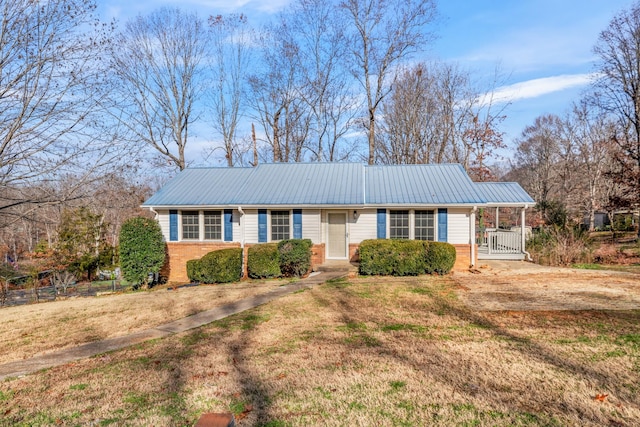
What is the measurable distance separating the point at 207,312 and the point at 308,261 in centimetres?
583

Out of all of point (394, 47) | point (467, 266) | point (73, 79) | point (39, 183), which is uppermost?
point (394, 47)

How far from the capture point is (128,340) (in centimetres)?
658

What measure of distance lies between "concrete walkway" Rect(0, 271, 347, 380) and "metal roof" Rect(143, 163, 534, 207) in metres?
6.47

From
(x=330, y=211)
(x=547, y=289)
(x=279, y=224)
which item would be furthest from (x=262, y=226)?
(x=547, y=289)

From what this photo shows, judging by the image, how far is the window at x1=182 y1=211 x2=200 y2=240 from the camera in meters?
16.6

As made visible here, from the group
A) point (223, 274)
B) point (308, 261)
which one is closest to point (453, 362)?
point (308, 261)

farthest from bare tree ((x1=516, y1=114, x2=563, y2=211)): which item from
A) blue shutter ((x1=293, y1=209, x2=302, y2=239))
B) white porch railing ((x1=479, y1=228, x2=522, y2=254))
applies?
blue shutter ((x1=293, y1=209, x2=302, y2=239))

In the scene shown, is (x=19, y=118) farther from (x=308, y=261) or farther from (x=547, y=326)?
(x=547, y=326)

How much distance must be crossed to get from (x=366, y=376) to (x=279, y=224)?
1191 cm

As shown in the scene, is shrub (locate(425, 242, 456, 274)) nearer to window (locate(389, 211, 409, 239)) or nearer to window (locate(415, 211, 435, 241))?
window (locate(415, 211, 435, 241))

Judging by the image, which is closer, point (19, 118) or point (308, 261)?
point (19, 118)

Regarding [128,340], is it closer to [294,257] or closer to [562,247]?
[294,257]

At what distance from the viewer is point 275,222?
16.2m

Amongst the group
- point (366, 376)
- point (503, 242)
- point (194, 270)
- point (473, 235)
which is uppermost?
point (473, 235)
